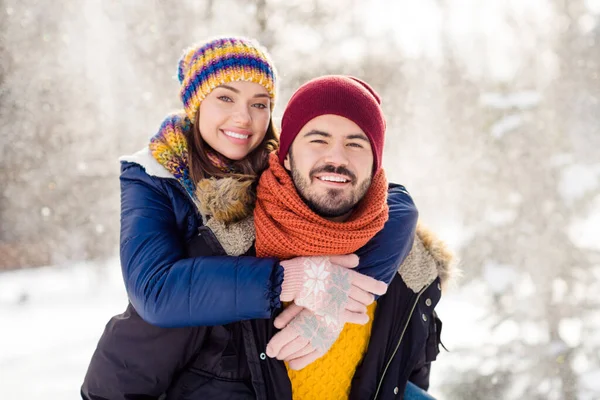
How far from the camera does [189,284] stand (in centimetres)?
148

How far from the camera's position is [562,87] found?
5324mm

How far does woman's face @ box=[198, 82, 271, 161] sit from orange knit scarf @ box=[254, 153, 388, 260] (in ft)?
1.07

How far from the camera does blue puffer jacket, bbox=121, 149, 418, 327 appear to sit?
1.47 metres

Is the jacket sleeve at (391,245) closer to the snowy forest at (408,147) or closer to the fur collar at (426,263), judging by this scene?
the fur collar at (426,263)

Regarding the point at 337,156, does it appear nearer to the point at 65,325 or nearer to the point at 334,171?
the point at 334,171

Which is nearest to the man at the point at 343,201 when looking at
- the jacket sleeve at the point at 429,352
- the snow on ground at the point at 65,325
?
the jacket sleeve at the point at 429,352

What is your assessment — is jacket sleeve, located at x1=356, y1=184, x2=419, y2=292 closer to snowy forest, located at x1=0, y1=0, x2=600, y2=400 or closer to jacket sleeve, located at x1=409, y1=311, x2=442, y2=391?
jacket sleeve, located at x1=409, y1=311, x2=442, y2=391

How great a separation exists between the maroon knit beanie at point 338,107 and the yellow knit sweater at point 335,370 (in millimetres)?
658

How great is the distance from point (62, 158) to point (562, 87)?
815cm

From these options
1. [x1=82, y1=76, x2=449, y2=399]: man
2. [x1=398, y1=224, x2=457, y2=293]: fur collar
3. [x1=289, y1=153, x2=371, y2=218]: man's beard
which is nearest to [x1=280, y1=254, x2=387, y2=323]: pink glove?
[x1=82, y1=76, x2=449, y2=399]: man

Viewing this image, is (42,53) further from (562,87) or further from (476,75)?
(562,87)

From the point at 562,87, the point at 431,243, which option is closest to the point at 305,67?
the point at 562,87

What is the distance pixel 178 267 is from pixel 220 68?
951mm

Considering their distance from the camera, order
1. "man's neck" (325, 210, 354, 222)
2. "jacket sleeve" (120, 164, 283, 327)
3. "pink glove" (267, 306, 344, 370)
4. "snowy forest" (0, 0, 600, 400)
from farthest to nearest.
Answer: "snowy forest" (0, 0, 600, 400) < "man's neck" (325, 210, 354, 222) < "pink glove" (267, 306, 344, 370) < "jacket sleeve" (120, 164, 283, 327)
